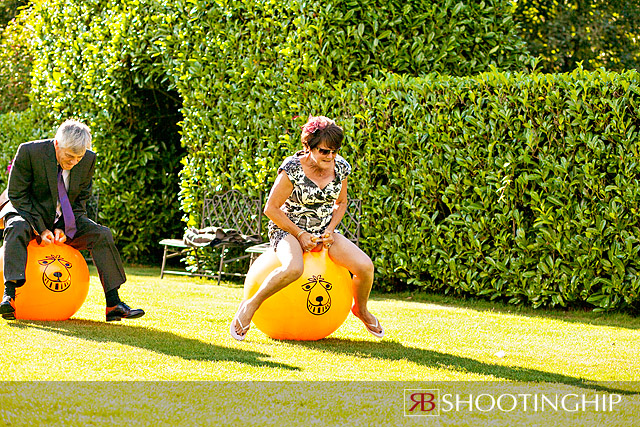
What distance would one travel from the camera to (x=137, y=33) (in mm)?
12766

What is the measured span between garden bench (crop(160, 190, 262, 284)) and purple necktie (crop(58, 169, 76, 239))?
13.2 ft

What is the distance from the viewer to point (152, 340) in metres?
6.34

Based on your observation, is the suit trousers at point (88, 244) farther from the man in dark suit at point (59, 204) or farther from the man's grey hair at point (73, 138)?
the man's grey hair at point (73, 138)

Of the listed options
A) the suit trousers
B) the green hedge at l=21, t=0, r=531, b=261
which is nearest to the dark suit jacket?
the suit trousers

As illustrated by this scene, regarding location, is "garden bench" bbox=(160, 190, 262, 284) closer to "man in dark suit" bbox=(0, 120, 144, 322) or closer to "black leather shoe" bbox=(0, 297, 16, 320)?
"man in dark suit" bbox=(0, 120, 144, 322)

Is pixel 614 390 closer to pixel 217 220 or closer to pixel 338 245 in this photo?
pixel 338 245

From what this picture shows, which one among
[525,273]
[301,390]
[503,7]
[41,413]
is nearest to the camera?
[41,413]

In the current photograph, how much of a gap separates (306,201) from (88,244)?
6.50 feet

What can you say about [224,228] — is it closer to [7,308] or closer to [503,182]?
[503,182]

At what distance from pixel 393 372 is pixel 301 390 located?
2.90 feet

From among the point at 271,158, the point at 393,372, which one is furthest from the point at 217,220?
the point at 393,372

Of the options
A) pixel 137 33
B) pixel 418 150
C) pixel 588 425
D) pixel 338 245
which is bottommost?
pixel 588 425

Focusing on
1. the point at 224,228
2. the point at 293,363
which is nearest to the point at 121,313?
the point at 293,363

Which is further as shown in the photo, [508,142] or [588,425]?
[508,142]
